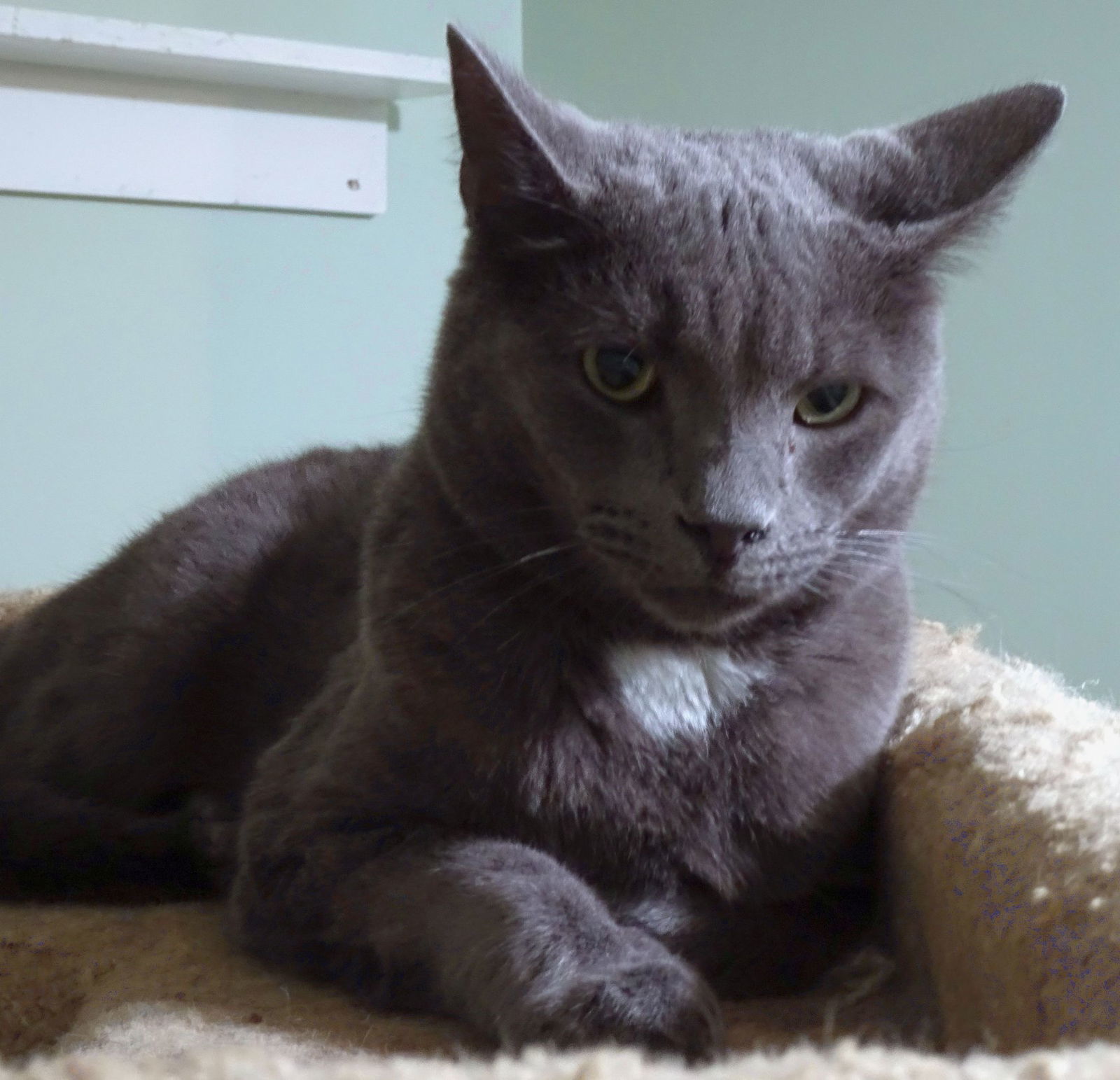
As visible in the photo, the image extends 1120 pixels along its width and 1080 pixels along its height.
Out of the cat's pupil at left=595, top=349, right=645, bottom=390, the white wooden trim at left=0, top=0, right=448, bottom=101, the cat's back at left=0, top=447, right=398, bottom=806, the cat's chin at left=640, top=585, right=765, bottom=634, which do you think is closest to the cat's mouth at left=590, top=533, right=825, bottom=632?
the cat's chin at left=640, top=585, right=765, bottom=634

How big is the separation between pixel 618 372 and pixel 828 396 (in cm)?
14

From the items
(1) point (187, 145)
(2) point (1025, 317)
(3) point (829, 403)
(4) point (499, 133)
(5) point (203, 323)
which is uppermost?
(1) point (187, 145)

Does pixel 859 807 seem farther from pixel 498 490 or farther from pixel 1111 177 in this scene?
pixel 1111 177

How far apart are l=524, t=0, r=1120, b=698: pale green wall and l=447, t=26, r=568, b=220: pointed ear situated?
0.82 metres

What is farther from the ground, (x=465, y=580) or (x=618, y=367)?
(x=618, y=367)

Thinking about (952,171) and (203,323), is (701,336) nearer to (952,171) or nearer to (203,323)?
(952,171)

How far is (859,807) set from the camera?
1.03 m

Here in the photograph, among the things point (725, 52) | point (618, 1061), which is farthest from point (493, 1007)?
point (725, 52)

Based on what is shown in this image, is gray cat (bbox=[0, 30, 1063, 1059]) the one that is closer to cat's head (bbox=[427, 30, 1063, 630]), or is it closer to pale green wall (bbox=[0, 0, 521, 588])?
cat's head (bbox=[427, 30, 1063, 630])

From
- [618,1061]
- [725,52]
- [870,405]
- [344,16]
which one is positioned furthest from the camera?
[344,16]

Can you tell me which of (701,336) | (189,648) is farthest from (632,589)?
(189,648)

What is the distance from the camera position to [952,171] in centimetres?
94

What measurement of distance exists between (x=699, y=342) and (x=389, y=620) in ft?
1.03

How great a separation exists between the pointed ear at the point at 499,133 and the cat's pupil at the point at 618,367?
104 millimetres
